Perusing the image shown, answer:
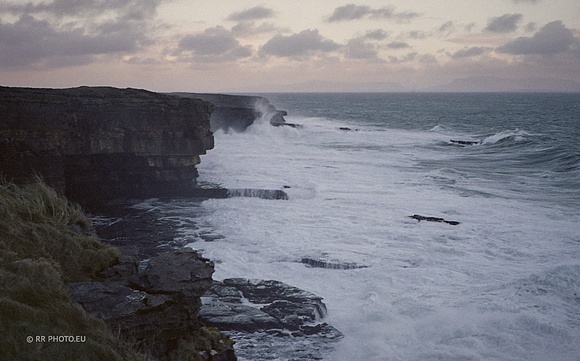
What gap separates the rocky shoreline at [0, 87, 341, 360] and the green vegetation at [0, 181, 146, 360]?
1.55 feet

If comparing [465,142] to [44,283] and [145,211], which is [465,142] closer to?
[145,211]

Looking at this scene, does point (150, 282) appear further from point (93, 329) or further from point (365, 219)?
point (365, 219)

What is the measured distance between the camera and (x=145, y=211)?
904 inches

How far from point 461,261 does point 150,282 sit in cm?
1085

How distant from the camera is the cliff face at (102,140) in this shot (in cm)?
2086

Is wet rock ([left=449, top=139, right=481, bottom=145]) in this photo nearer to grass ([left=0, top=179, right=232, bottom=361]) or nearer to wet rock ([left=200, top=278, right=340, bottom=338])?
wet rock ([left=200, top=278, right=340, bottom=338])

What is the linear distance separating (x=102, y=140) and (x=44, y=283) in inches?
681

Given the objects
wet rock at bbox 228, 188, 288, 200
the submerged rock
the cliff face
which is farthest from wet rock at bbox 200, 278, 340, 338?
wet rock at bbox 228, 188, 288, 200

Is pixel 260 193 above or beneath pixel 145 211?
above

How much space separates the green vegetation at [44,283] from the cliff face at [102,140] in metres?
11.2

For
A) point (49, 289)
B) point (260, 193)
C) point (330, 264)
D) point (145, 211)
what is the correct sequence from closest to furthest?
point (49, 289), point (330, 264), point (145, 211), point (260, 193)

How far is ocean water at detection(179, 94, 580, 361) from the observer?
1155 centimetres

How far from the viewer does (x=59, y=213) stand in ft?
35.9

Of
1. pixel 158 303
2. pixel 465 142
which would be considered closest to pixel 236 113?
pixel 465 142
